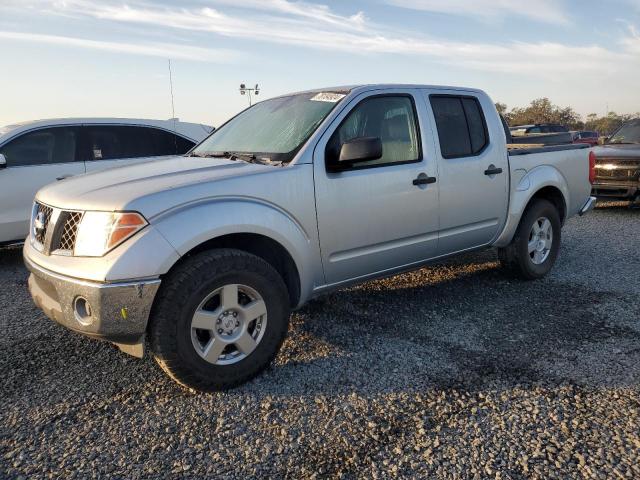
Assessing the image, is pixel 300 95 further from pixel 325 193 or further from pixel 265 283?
pixel 265 283

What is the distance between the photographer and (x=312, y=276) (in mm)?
3387

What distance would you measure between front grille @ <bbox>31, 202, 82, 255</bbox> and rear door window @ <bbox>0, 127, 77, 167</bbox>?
3.57 m

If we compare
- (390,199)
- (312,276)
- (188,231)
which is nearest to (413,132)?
(390,199)

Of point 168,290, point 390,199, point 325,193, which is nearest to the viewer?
point 168,290

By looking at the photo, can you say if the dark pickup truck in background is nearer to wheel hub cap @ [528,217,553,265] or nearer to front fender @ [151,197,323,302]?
wheel hub cap @ [528,217,553,265]

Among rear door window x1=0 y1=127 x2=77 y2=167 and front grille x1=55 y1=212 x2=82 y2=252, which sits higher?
rear door window x1=0 y1=127 x2=77 y2=167

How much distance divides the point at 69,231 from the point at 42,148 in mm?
4046

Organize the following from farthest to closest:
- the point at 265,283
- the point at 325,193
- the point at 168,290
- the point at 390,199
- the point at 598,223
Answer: the point at 598,223, the point at 390,199, the point at 325,193, the point at 265,283, the point at 168,290

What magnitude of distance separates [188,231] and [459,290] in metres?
2.92

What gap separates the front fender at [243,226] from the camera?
2.75 meters

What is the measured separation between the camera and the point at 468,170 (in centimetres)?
425

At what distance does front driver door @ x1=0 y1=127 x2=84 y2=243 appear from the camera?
5930mm

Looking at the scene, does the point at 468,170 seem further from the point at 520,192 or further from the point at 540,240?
the point at 540,240

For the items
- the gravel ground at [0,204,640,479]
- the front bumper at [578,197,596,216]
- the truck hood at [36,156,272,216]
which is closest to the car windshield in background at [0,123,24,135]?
the gravel ground at [0,204,640,479]
